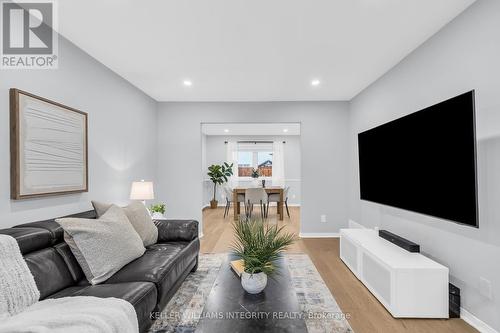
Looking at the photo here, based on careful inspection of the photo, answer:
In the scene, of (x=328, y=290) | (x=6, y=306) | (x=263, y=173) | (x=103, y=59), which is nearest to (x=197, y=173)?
(x=103, y=59)

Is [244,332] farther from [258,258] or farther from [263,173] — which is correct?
[263,173]

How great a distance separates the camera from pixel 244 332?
1260mm

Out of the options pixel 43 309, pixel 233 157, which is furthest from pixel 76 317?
pixel 233 157

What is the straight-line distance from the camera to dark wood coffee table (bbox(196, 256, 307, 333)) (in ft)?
4.25

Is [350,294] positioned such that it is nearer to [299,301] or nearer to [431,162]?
[299,301]

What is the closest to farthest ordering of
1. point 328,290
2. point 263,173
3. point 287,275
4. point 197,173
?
1. point 287,275
2. point 328,290
3. point 197,173
4. point 263,173

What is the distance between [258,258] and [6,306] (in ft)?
4.54

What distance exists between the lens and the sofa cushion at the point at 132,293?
5.21 feet

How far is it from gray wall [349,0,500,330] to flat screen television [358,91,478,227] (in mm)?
217

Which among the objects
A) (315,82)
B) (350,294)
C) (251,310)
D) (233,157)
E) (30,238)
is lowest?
(350,294)

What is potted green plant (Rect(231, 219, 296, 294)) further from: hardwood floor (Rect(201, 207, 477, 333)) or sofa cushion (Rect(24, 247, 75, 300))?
sofa cushion (Rect(24, 247, 75, 300))

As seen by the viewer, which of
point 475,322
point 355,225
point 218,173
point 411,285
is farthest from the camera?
point 218,173

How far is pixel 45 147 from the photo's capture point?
2146mm

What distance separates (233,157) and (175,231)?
5762mm
